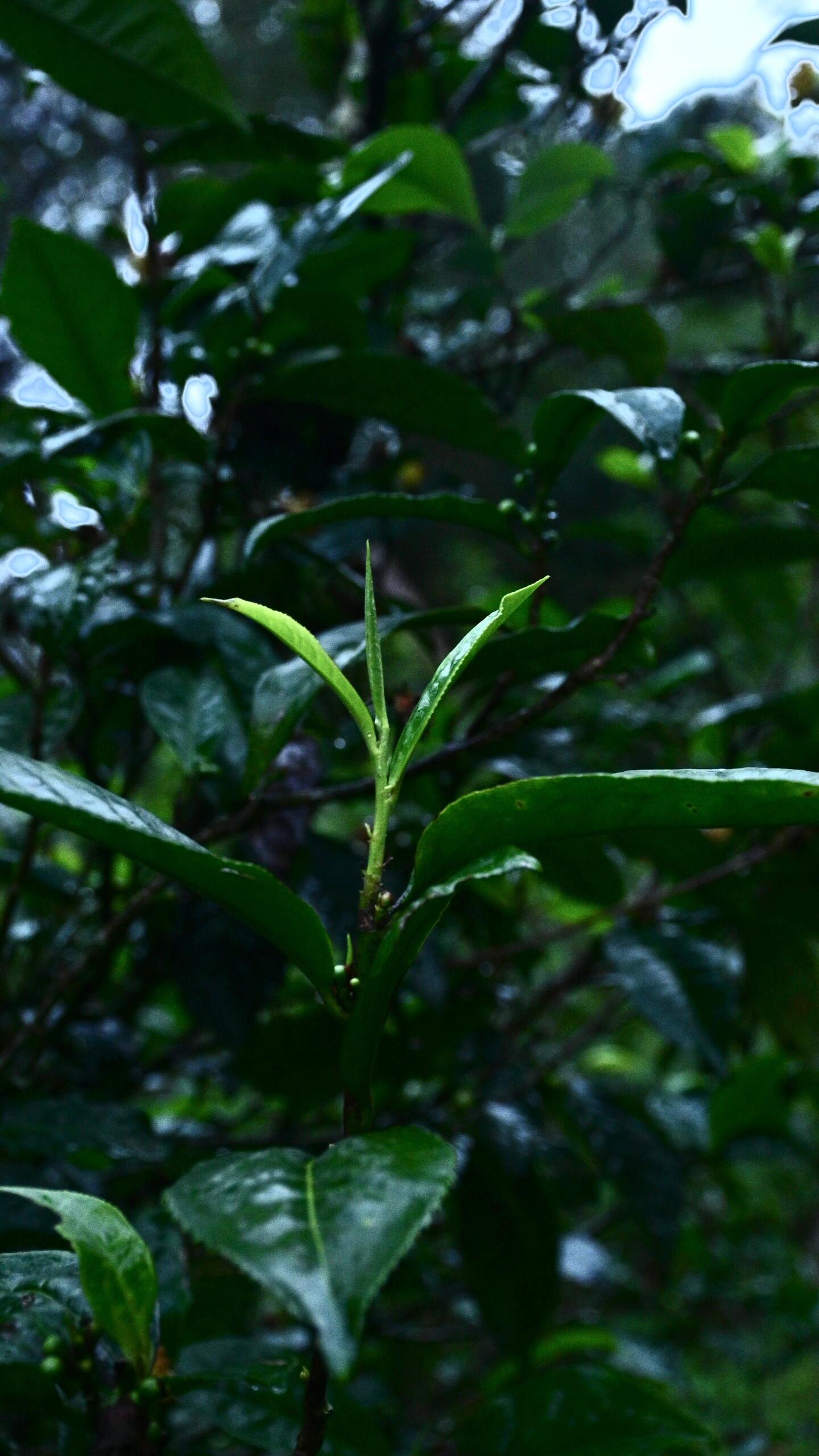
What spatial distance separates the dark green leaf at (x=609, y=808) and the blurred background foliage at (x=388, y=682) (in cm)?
18

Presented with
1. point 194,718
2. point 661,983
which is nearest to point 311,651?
point 194,718

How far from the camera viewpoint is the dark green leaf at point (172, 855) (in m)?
0.32

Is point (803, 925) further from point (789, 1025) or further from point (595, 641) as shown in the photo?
point (595, 641)

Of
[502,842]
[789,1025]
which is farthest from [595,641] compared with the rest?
[789,1025]

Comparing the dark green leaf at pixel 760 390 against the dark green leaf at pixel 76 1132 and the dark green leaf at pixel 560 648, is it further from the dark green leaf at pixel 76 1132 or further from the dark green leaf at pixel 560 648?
the dark green leaf at pixel 76 1132

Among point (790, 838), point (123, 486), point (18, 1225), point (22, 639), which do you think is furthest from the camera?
point (22, 639)

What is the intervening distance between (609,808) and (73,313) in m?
0.60

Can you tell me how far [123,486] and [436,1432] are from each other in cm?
95

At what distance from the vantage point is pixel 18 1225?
57 centimetres

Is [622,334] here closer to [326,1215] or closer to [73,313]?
[73,313]

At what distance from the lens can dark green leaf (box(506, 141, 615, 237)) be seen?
0.97m

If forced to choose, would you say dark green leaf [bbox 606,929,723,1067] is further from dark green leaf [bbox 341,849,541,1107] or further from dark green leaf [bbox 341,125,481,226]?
dark green leaf [bbox 341,125,481,226]

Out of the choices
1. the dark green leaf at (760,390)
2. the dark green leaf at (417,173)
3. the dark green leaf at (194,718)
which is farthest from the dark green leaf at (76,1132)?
the dark green leaf at (417,173)

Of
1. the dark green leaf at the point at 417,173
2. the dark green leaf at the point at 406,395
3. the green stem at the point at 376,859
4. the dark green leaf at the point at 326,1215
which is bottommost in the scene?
the dark green leaf at the point at 326,1215
